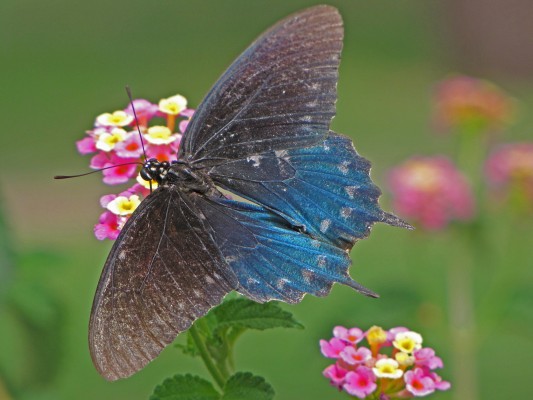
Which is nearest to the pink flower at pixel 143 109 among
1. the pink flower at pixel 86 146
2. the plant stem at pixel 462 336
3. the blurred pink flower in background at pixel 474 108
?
the pink flower at pixel 86 146

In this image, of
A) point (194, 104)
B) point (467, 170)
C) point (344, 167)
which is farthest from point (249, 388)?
point (194, 104)

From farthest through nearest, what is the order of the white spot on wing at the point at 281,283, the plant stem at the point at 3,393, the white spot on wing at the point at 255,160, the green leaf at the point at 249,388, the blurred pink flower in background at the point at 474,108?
1. the blurred pink flower in background at the point at 474,108
2. the plant stem at the point at 3,393
3. the white spot on wing at the point at 255,160
4. the white spot on wing at the point at 281,283
5. the green leaf at the point at 249,388

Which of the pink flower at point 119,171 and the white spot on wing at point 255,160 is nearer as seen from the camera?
the pink flower at point 119,171

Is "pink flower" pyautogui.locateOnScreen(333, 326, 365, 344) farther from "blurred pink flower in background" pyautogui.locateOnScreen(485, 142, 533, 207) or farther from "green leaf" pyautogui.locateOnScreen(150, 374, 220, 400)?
"blurred pink flower in background" pyautogui.locateOnScreen(485, 142, 533, 207)

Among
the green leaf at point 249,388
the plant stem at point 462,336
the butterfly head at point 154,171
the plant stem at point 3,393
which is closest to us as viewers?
the green leaf at point 249,388

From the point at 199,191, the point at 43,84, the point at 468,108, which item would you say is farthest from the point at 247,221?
the point at 43,84

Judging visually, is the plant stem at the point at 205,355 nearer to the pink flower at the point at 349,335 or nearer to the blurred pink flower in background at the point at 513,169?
the pink flower at the point at 349,335

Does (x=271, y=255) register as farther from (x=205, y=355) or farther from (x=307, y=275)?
(x=205, y=355)

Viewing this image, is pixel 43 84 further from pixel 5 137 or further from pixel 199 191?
pixel 199 191
